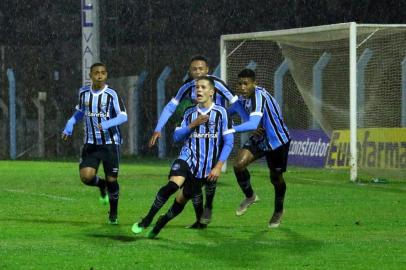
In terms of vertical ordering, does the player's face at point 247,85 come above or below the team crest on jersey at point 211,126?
above

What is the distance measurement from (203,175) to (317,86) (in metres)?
13.2

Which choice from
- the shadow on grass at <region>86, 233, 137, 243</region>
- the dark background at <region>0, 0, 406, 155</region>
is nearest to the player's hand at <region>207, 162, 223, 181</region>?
the shadow on grass at <region>86, 233, 137, 243</region>

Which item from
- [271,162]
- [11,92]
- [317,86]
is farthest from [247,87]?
[11,92]

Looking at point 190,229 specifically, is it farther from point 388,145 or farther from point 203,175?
point 388,145

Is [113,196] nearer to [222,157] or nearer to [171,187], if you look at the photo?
[171,187]

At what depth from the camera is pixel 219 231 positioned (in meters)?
14.7

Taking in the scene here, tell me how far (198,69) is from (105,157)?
1947 millimetres

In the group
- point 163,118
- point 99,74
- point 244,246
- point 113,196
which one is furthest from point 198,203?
point 99,74

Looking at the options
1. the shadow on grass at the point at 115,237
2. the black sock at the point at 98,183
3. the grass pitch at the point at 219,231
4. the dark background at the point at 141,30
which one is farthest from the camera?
the dark background at the point at 141,30

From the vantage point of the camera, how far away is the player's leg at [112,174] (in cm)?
1569

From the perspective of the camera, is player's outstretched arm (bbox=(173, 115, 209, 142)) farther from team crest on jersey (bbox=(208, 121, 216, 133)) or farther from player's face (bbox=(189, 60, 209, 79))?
player's face (bbox=(189, 60, 209, 79))

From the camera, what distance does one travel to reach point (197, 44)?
45844 millimetres

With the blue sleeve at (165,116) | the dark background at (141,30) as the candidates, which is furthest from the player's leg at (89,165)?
the dark background at (141,30)

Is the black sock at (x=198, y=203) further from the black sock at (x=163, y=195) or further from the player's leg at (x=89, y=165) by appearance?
the player's leg at (x=89, y=165)
